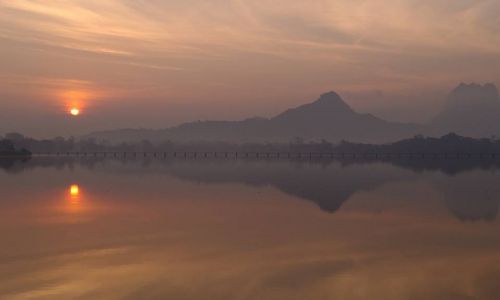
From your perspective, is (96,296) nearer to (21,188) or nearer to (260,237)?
(260,237)

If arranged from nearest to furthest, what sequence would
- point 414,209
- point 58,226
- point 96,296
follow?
point 96,296 → point 58,226 → point 414,209

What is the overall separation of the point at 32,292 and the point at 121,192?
115ft

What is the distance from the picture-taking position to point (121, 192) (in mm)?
50812

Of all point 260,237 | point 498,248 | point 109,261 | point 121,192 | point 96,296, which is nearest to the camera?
point 96,296

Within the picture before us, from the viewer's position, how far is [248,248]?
2389 cm

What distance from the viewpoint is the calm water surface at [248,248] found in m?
17.1

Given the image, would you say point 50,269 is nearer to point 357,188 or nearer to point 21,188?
point 21,188

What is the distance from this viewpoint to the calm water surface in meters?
17.1

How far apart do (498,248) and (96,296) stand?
18702mm

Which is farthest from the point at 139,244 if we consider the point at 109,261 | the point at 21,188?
the point at 21,188

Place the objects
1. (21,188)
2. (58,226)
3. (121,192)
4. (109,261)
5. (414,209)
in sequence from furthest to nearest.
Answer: (21,188)
(121,192)
(414,209)
(58,226)
(109,261)

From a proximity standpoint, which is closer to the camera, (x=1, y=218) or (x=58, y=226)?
(x=58, y=226)

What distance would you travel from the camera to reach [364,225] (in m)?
31.2

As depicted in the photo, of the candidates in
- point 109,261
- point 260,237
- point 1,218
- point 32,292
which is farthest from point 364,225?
point 1,218
